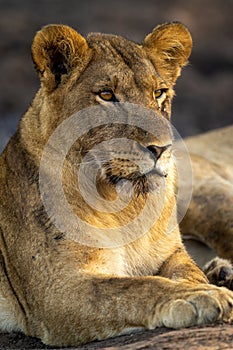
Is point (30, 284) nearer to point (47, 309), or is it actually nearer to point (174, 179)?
point (47, 309)

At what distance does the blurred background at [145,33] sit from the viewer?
10836 millimetres

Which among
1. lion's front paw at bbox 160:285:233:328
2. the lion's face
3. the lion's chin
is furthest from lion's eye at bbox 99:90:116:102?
lion's front paw at bbox 160:285:233:328

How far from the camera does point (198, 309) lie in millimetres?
3457

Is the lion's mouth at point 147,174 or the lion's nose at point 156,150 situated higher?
the lion's nose at point 156,150

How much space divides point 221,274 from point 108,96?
1.15 metres

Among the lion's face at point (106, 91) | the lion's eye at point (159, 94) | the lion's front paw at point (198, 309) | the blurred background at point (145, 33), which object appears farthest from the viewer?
the blurred background at point (145, 33)

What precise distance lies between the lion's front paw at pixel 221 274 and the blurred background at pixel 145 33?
565 centimetres

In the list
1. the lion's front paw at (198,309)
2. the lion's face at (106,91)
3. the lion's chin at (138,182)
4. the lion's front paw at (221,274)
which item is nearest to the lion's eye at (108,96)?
the lion's face at (106,91)

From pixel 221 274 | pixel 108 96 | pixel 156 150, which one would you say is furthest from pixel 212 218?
pixel 156 150

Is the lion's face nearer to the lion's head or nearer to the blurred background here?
the lion's head

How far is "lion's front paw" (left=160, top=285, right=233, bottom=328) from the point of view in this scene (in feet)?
11.3

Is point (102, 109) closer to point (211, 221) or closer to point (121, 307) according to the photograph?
point (121, 307)

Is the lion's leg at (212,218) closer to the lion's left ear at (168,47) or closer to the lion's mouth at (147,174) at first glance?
the lion's left ear at (168,47)

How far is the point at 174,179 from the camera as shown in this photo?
433 centimetres
